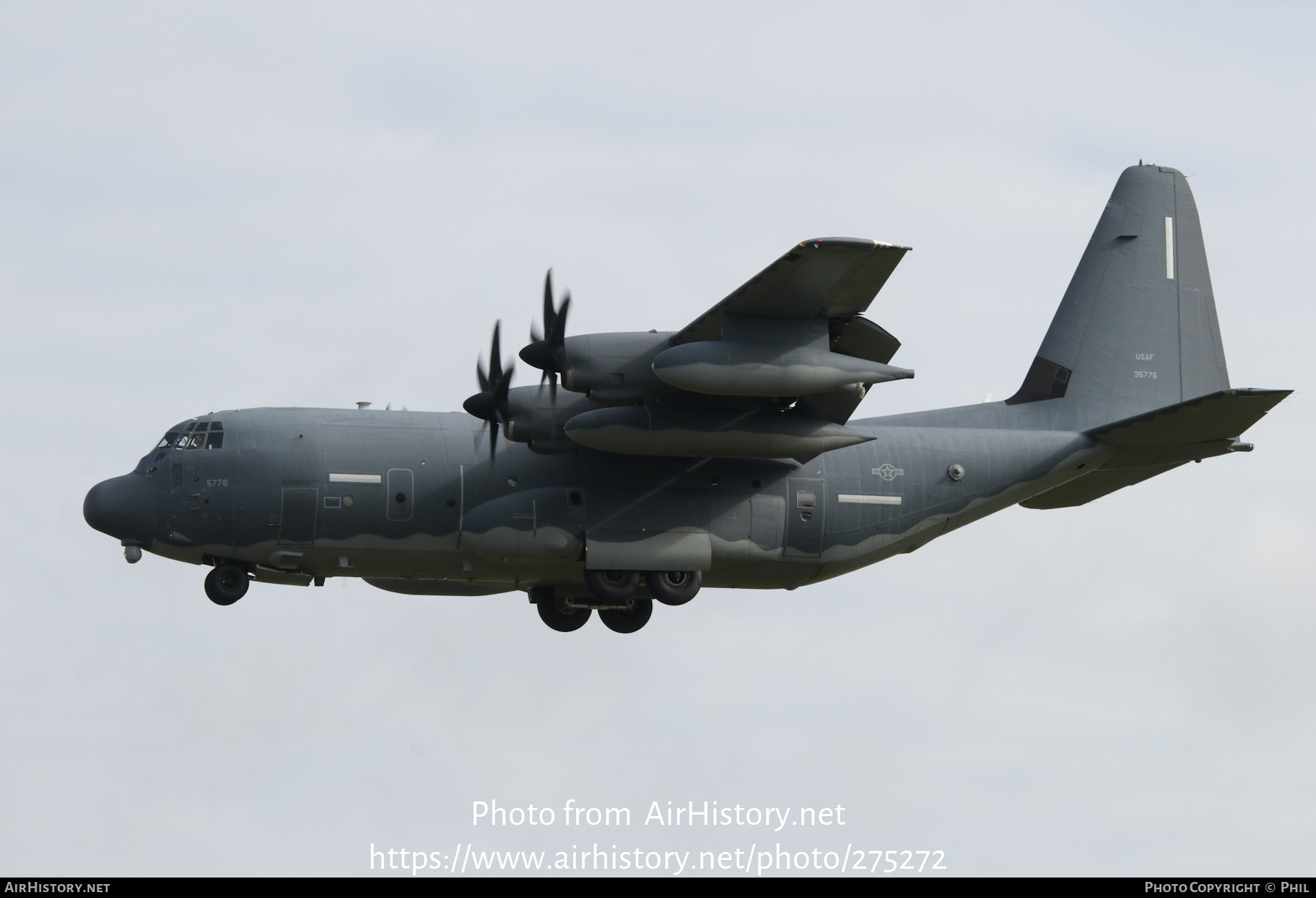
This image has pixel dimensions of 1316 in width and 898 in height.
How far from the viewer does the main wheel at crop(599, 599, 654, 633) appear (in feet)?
79.8

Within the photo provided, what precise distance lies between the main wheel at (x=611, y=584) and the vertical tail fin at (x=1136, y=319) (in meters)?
6.88

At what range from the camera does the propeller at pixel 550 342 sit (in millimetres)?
20906

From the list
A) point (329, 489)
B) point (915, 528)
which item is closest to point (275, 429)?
point (329, 489)

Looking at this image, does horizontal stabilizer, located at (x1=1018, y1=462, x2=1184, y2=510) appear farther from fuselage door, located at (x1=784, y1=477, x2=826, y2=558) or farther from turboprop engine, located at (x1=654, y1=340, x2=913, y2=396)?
turboprop engine, located at (x1=654, y1=340, x2=913, y2=396)

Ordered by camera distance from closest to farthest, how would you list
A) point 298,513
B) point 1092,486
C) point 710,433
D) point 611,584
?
point 710,433 → point 298,513 → point 611,584 → point 1092,486

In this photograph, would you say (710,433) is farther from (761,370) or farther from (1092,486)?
(1092,486)

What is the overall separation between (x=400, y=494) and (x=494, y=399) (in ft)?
5.92

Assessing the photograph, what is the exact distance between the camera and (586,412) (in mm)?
21188

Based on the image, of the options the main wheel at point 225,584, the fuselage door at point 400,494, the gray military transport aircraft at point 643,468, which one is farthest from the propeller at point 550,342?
the main wheel at point 225,584

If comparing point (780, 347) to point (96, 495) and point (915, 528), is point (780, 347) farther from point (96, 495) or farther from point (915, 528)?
point (96, 495)

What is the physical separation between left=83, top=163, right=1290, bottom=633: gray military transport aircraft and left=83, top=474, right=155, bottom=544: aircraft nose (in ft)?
0.08

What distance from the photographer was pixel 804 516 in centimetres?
2286

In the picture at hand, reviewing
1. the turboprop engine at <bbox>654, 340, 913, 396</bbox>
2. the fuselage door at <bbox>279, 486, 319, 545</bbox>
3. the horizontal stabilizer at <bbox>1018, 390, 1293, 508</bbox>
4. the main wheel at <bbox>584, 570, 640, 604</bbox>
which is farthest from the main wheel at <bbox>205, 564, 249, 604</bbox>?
the horizontal stabilizer at <bbox>1018, 390, 1293, 508</bbox>

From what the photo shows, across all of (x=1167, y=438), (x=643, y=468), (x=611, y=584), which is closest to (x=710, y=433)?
(x=643, y=468)
